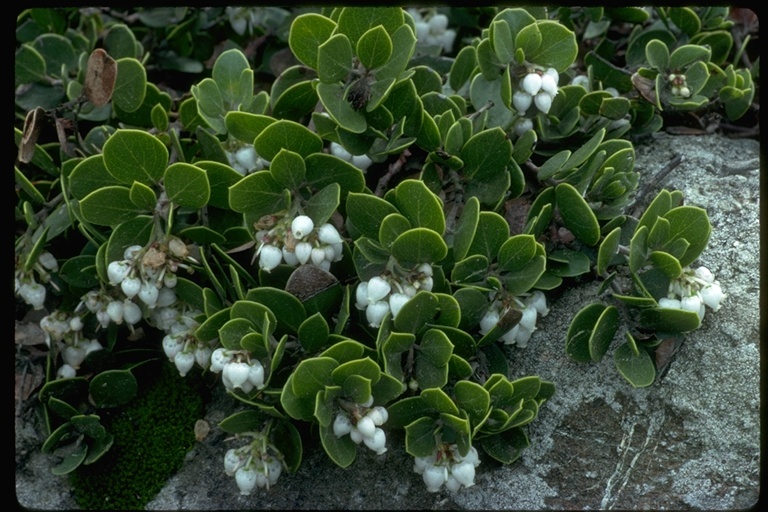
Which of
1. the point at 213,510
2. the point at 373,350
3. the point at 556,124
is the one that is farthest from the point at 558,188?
the point at 213,510

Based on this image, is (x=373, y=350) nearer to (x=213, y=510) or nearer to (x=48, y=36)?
(x=213, y=510)

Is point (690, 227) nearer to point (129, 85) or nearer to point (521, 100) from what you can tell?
point (521, 100)

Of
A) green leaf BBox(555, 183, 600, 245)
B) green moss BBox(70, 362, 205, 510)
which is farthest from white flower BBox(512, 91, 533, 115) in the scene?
green moss BBox(70, 362, 205, 510)

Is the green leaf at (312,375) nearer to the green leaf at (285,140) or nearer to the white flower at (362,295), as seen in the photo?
the white flower at (362,295)

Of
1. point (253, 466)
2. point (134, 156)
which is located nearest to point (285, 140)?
point (134, 156)

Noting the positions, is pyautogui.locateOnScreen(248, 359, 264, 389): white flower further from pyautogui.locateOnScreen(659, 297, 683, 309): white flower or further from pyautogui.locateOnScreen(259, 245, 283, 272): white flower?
pyautogui.locateOnScreen(659, 297, 683, 309): white flower

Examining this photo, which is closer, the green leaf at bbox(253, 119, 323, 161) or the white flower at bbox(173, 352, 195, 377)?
the green leaf at bbox(253, 119, 323, 161)
